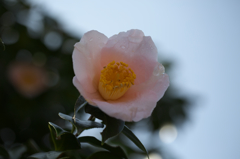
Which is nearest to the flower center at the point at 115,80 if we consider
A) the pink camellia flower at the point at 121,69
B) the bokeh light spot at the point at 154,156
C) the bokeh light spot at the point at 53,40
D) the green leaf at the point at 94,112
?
the pink camellia flower at the point at 121,69

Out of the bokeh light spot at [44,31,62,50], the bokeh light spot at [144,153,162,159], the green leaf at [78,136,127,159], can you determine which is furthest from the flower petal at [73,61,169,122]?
the bokeh light spot at [44,31,62,50]

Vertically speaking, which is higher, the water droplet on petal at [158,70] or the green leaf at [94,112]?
the water droplet on petal at [158,70]

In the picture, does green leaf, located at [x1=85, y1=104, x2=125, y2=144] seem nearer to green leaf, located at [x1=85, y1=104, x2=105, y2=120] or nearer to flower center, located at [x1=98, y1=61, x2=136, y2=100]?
green leaf, located at [x1=85, y1=104, x2=105, y2=120]

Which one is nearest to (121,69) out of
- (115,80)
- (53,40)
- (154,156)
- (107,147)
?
(115,80)

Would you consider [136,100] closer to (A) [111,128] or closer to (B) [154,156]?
(A) [111,128]

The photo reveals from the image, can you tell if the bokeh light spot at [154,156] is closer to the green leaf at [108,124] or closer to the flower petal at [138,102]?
the flower petal at [138,102]

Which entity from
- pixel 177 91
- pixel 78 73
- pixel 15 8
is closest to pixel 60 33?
pixel 15 8

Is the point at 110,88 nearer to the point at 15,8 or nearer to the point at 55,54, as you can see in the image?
the point at 55,54
